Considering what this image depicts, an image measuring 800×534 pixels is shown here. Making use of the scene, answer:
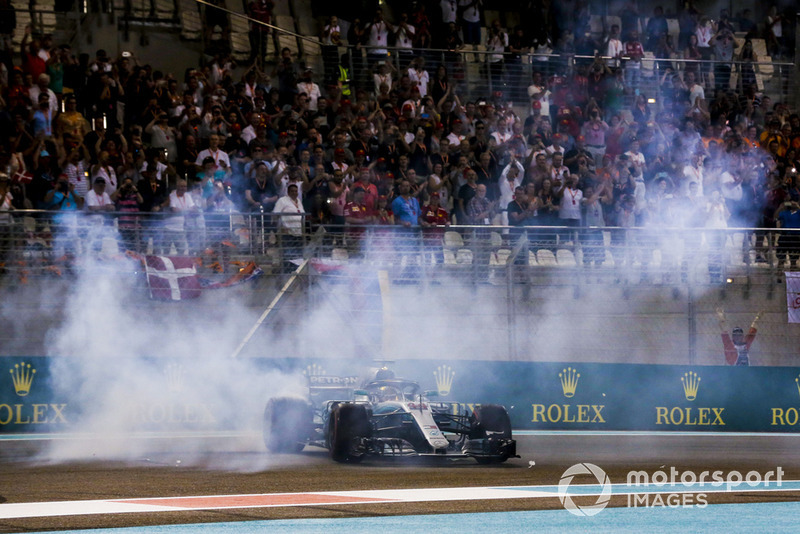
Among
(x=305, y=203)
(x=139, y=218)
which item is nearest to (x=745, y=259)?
(x=305, y=203)

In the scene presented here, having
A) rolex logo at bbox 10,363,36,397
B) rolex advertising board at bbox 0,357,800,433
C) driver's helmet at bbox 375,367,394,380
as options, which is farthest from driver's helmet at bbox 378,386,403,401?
rolex logo at bbox 10,363,36,397

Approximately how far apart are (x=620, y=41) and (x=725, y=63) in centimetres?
194

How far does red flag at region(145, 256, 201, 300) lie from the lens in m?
12.3

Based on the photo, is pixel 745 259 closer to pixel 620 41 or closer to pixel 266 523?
pixel 620 41

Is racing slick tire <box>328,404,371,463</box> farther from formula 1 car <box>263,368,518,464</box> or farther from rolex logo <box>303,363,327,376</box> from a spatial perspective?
rolex logo <box>303,363,327,376</box>

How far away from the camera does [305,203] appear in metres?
14.0

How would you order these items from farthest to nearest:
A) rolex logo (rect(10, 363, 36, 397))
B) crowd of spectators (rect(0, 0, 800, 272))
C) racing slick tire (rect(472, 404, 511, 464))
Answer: crowd of spectators (rect(0, 0, 800, 272))
rolex logo (rect(10, 363, 36, 397))
racing slick tire (rect(472, 404, 511, 464))

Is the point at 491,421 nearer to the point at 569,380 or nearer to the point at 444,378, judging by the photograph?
the point at 444,378

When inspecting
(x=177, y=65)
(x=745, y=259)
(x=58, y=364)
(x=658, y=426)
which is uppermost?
(x=177, y=65)

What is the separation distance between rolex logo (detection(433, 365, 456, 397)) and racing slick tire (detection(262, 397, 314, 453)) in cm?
284

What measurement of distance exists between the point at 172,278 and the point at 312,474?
14.2ft

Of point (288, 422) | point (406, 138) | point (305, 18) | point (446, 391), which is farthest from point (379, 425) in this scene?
point (305, 18)

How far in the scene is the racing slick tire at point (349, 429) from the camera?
9562mm

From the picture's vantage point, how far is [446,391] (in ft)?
42.6
